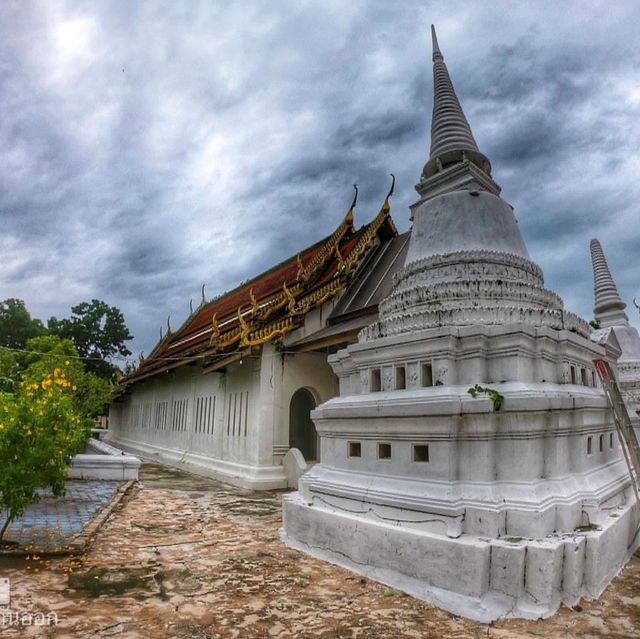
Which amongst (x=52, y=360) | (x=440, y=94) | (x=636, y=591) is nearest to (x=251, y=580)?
(x=636, y=591)

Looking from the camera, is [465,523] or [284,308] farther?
[284,308]

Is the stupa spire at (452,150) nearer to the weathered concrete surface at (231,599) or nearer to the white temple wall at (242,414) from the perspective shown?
the weathered concrete surface at (231,599)

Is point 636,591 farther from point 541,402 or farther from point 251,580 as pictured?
point 251,580

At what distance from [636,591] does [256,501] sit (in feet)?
21.5

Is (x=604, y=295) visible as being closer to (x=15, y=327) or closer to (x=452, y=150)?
(x=452, y=150)

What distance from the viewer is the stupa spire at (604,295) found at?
1120 centimetres

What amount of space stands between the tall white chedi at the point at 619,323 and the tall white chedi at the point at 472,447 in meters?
4.14

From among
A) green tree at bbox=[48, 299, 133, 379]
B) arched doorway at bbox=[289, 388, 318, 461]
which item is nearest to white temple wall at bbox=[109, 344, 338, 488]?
arched doorway at bbox=[289, 388, 318, 461]

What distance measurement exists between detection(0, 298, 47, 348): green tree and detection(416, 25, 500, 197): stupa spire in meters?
35.1

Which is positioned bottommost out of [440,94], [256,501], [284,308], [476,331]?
[256,501]

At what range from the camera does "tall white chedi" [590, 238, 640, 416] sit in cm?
959

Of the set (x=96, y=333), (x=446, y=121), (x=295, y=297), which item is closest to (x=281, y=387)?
(x=295, y=297)

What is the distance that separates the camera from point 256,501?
9227 millimetres

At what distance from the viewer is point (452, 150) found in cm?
693
